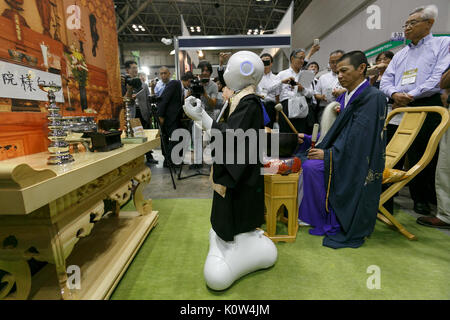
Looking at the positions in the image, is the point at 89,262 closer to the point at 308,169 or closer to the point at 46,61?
the point at 46,61

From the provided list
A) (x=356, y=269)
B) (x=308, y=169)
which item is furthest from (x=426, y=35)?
(x=356, y=269)

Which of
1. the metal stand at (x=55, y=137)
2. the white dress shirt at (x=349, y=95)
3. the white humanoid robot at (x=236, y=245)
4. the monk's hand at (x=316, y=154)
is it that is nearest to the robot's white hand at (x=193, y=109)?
the white humanoid robot at (x=236, y=245)

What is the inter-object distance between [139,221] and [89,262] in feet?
2.26

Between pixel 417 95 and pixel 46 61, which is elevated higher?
pixel 46 61

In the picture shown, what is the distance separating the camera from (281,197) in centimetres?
205

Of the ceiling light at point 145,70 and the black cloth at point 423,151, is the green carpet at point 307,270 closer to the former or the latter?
the black cloth at point 423,151

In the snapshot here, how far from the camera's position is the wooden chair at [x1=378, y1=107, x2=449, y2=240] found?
6.65 feet

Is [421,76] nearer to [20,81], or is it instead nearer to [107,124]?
[107,124]

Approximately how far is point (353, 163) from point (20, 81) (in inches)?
99.5

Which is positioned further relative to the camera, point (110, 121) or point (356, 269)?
point (110, 121)

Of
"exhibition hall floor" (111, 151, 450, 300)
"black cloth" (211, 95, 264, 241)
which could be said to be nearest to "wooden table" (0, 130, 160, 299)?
"exhibition hall floor" (111, 151, 450, 300)

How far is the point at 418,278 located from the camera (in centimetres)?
162

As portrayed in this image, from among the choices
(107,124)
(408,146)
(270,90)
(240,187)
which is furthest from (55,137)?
(270,90)

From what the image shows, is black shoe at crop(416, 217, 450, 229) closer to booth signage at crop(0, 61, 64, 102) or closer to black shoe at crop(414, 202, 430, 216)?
black shoe at crop(414, 202, 430, 216)
